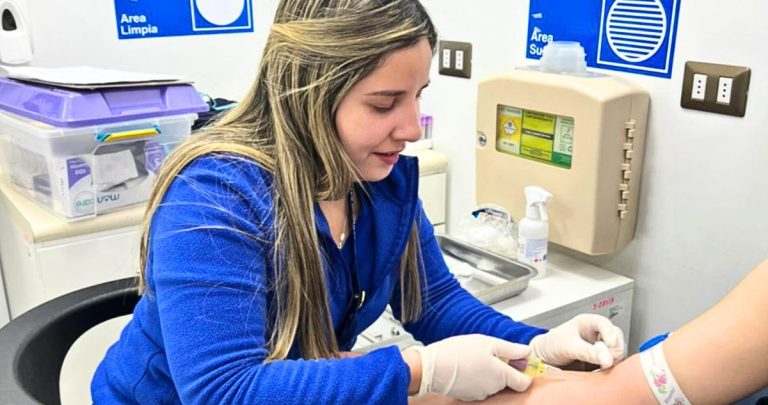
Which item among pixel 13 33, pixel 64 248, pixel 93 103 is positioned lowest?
pixel 64 248

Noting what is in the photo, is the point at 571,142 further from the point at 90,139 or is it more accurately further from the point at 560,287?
the point at 90,139

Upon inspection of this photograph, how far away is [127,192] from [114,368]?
29.0 inches

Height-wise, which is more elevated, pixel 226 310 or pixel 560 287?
pixel 226 310

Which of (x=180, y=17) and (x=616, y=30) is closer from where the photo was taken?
(x=616, y=30)

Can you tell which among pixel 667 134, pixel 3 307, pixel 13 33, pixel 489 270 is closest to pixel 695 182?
pixel 667 134

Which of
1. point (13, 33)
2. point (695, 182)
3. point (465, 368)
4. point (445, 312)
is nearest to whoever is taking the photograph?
point (465, 368)

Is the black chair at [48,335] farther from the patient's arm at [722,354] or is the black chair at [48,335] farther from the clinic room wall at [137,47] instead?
the clinic room wall at [137,47]

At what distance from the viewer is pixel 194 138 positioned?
978mm

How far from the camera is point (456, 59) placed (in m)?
2.02

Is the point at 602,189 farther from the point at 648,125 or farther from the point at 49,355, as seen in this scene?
the point at 49,355

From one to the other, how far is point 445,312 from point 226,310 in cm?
51

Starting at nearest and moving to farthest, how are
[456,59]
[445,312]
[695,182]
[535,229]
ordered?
[445,312], [695,182], [535,229], [456,59]

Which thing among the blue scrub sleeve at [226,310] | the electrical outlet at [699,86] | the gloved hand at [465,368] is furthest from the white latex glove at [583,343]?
the electrical outlet at [699,86]

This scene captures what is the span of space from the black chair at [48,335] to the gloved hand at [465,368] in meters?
0.51
